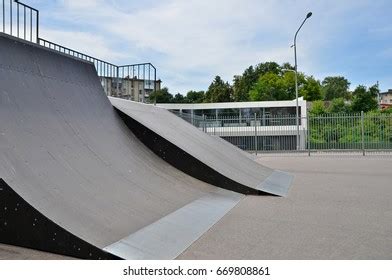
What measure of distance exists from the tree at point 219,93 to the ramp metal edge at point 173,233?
63.7 meters

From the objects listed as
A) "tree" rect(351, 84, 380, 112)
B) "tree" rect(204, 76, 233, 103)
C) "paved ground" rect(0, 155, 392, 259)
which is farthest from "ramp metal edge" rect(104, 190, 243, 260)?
"tree" rect(204, 76, 233, 103)

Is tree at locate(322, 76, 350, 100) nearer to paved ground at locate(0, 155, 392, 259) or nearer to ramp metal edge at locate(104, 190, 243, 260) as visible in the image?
paved ground at locate(0, 155, 392, 259)

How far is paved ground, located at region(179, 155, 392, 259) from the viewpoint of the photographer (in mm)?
3768

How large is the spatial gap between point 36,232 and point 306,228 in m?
3.03

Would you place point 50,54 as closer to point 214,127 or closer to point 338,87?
point 214,127

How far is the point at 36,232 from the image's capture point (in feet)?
11.1

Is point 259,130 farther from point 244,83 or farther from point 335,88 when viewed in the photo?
point 335,88

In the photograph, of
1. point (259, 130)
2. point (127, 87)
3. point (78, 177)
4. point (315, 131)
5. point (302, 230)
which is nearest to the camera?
point (78, 177)

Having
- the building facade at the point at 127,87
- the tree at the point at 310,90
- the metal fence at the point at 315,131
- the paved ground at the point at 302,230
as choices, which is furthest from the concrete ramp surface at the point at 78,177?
the tree at the point at 310,90

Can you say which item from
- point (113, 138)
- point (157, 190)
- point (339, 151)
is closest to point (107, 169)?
point (157, 190)

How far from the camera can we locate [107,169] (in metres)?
5.12

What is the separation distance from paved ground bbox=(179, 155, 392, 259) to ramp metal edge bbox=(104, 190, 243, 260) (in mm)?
128

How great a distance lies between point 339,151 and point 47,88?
19931 mm

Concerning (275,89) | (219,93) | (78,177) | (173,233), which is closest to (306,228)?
(173,233)
